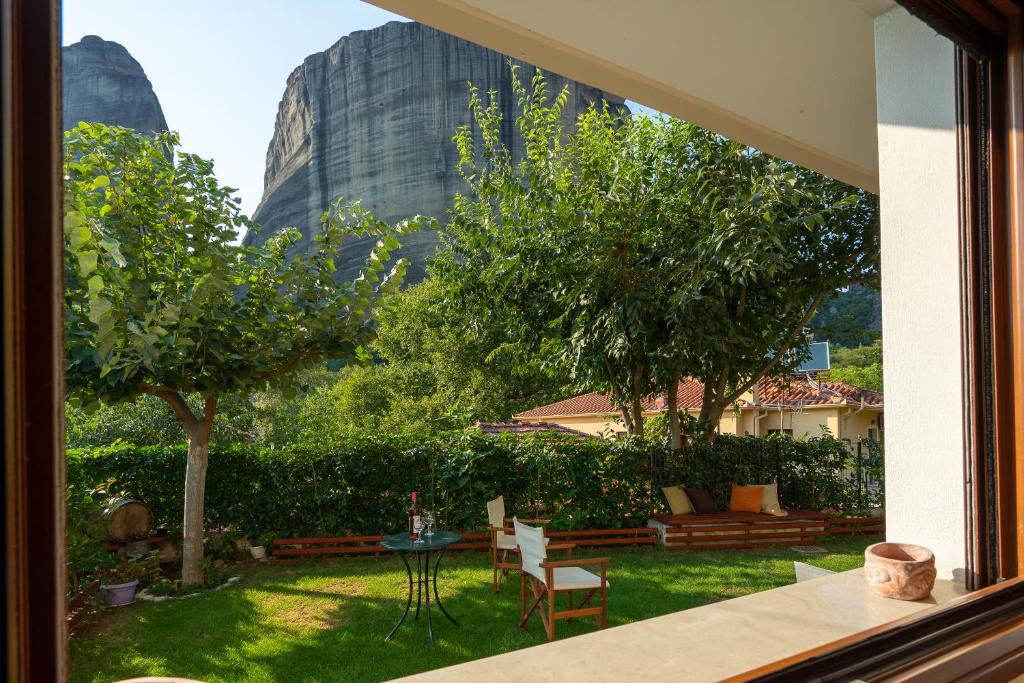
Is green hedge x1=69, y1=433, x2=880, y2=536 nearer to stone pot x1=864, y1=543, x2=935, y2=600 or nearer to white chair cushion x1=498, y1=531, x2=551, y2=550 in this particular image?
white chair cushion x1=498, y1=531, x2=551, y2=550

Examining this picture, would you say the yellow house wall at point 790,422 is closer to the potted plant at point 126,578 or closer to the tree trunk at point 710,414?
the tree trunk at point 710,414

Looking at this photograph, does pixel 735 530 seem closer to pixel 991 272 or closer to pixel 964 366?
pixel 964 366

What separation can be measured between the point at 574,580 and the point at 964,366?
3407mm

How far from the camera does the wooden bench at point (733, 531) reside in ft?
23.6

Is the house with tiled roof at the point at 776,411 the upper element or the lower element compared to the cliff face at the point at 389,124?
lower

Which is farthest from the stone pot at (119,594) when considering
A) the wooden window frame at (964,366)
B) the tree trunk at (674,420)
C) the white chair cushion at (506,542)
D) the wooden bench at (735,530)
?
the tree trunk at (674,420)

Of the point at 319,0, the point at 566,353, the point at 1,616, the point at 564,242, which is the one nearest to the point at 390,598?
the point at 566,353

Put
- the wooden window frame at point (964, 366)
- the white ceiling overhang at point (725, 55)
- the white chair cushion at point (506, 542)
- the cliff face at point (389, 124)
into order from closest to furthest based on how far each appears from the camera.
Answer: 1. the wooden window frame at point (964, 366)
2. the white ceiling overhang at point (725, 55)
3. the white chair cushion at point (506, 542)
4. the cliff face at point (389, 124)

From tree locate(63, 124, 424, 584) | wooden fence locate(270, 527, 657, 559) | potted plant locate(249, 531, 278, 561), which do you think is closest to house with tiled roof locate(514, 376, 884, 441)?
wooden fence locate(270, 527, 657, 559)

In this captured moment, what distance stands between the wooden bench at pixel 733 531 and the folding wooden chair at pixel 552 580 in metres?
2.80

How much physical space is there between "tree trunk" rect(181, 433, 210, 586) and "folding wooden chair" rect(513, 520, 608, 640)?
328 cm

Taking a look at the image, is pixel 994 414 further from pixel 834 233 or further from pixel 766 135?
pixel 834 233

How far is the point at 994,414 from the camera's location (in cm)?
145

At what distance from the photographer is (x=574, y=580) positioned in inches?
173
